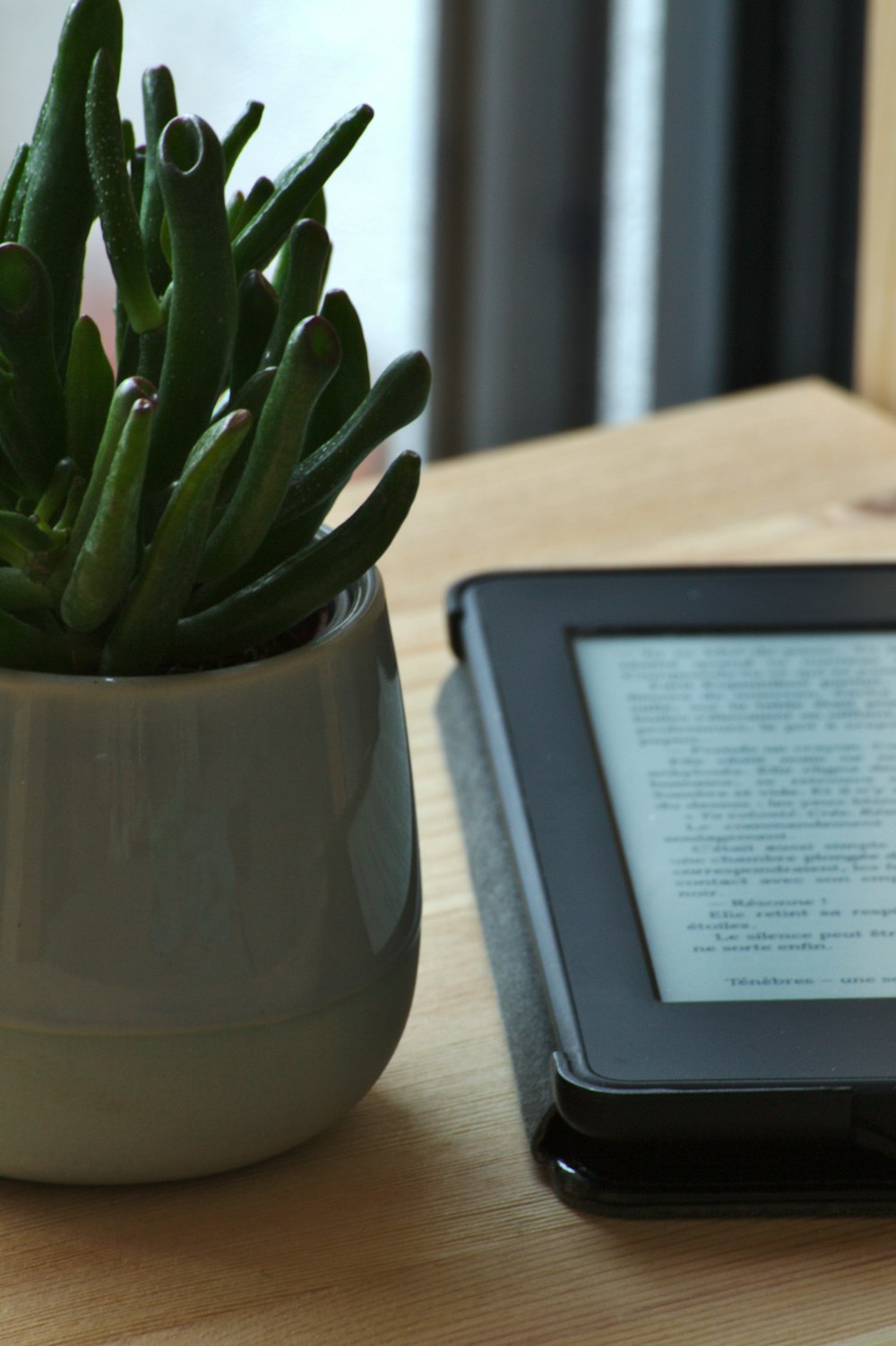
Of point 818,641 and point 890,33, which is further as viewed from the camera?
point 890,33

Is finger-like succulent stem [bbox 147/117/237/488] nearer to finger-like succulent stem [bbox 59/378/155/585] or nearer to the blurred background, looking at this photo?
finger-like succulent stem [bbox 59/378/155/585]

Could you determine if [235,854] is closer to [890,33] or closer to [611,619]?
[611,619]

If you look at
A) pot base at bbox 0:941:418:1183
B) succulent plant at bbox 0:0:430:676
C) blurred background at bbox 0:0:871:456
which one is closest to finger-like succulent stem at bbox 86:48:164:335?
succulent plant at bbox 0:0:430:676

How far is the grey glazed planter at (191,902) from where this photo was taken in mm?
261

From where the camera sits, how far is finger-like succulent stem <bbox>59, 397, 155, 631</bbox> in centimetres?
24

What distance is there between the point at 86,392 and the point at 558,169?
105 cm

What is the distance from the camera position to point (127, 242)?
26cm

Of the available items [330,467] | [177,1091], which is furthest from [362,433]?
[177,1091]

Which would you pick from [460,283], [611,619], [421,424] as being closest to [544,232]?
[460,283]

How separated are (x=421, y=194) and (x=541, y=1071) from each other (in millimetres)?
1045

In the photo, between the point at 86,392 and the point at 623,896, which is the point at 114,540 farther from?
the point at 623,896

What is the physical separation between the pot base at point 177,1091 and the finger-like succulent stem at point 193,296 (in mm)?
100

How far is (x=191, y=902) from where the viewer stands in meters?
0.27

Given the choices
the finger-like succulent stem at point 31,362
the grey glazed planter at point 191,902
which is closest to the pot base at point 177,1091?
the grey glazed planter at point 191,902
